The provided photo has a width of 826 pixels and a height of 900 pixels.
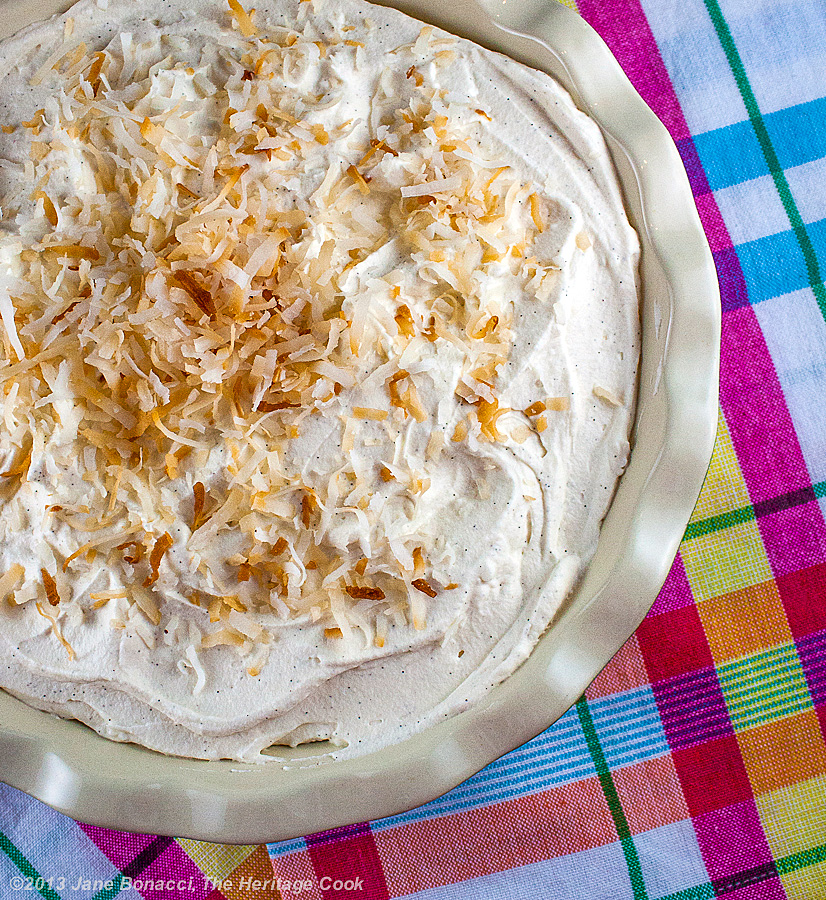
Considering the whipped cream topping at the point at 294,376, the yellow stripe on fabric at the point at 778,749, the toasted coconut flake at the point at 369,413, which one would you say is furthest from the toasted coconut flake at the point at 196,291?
the yellow stripe on fabric at the point at 778,749

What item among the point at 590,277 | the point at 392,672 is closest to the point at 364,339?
the point at 590,277

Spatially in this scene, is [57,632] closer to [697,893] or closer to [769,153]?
[697,893]

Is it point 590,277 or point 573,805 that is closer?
point 590,277

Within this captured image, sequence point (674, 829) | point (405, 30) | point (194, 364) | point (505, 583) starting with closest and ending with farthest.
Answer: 1. point (194, 364)
2. point (505, 583)
3. point (405, 30)
4. point (674, 829)

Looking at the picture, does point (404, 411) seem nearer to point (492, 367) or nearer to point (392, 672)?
point (492, 367)

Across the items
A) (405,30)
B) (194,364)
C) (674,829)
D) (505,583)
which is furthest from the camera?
(674,829)

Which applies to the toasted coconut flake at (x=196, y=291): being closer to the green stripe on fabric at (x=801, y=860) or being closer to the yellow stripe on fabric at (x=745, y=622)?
the yellow stripe on fabric at (x=745, y=622)
